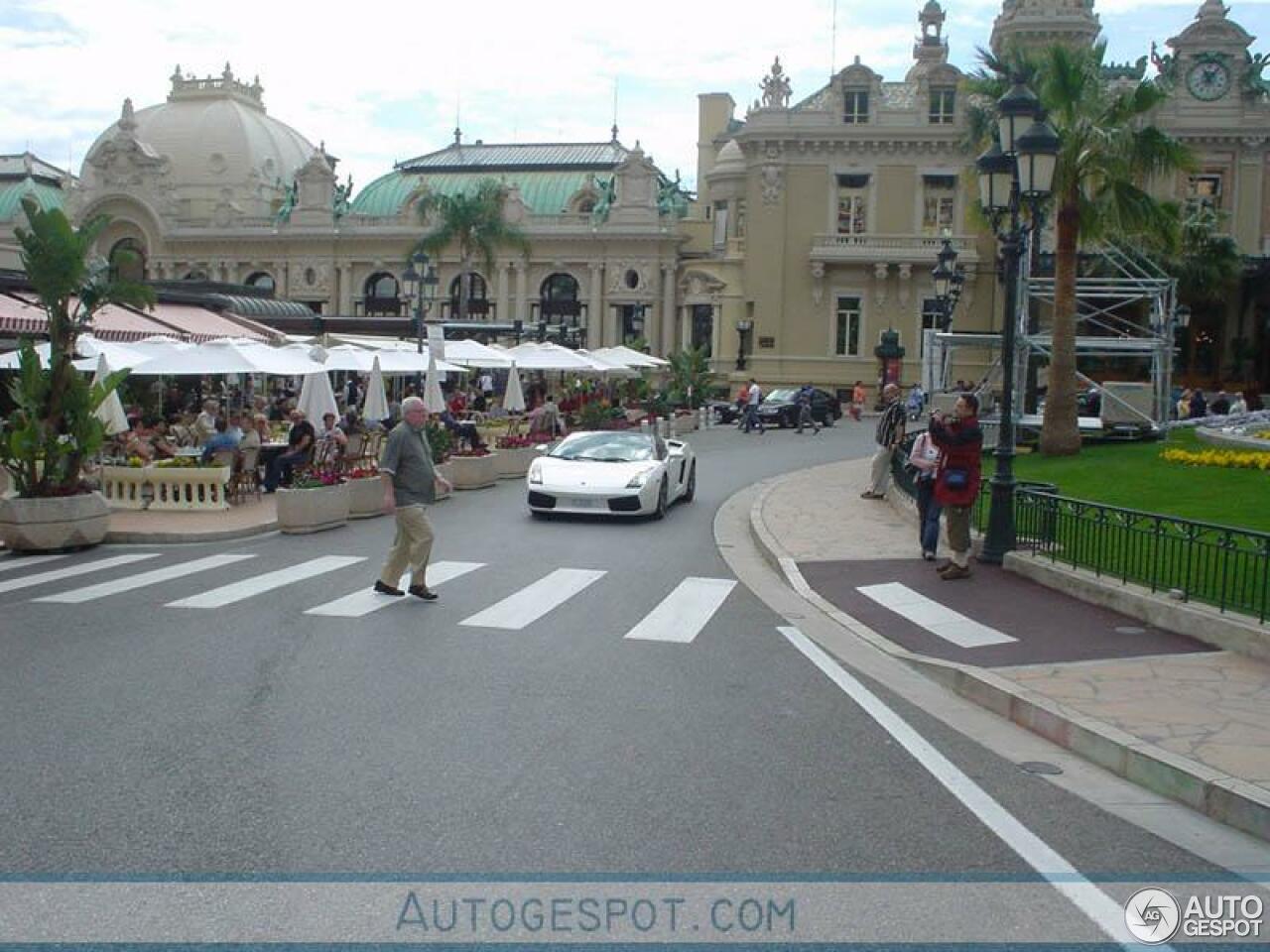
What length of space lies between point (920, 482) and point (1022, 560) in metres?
1.73

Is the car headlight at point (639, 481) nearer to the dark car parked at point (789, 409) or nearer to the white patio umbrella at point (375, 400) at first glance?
the white patio umbrella at point (375, 400)

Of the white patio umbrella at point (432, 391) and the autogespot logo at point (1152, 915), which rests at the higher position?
the white patio umbrella at point (432, 391)

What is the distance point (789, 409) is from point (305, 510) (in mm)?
31603

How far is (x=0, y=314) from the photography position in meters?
25.8

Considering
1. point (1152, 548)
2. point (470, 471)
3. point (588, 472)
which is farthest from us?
point (470, 471)

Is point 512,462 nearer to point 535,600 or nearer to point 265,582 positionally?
point 265,582

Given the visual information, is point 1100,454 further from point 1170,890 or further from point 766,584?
point 1170,890

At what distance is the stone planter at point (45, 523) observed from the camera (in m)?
14.9

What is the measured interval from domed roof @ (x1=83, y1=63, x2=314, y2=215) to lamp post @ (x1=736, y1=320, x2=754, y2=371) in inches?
1372

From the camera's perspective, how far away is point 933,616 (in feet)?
37.7

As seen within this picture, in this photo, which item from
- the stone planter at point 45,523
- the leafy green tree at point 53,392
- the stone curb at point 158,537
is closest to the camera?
the stone planter at point 45,523

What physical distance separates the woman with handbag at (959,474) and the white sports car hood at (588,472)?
614cm

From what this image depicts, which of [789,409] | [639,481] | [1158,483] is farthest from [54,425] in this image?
[789,409]

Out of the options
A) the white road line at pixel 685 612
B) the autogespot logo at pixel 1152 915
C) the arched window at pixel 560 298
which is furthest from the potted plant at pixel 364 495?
the arched window at pixel 560 298
